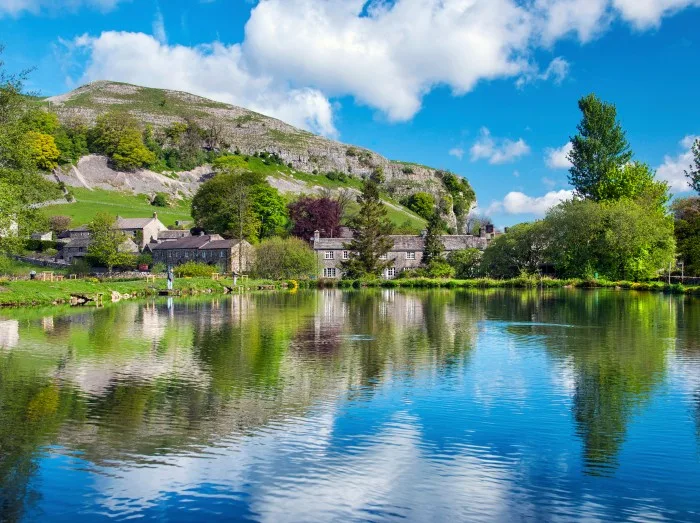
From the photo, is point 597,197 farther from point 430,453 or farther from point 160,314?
point 430,453

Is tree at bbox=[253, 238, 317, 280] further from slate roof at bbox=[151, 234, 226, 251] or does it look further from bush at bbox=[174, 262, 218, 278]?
slate roof at bbox=[151, 234, 226, 251]

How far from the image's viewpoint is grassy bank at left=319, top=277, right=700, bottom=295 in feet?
213

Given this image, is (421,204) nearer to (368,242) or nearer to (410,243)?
(410,243)

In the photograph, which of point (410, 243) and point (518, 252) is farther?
point (410, 243)

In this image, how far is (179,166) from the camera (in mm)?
162875

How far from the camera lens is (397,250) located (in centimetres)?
9631

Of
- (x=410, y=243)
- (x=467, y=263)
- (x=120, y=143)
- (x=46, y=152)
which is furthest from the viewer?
(x=120, y=143)

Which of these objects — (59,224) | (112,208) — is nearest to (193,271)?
(59,224)

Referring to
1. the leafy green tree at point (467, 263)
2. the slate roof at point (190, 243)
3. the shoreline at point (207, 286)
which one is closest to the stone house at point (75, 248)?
the slate roof at point (190, 243)

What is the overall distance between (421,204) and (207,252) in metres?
97.8

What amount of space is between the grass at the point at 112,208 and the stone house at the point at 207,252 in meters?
18.7

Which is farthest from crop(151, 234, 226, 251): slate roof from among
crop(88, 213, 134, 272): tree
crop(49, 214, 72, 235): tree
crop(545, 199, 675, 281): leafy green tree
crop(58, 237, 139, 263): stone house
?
crop(545, 199, 675, 281): leafy green tree

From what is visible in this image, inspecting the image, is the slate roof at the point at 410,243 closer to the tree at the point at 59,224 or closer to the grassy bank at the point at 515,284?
the grassy bank at the point at 515,284

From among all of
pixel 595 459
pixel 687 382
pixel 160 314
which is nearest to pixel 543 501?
pixel 595 459
